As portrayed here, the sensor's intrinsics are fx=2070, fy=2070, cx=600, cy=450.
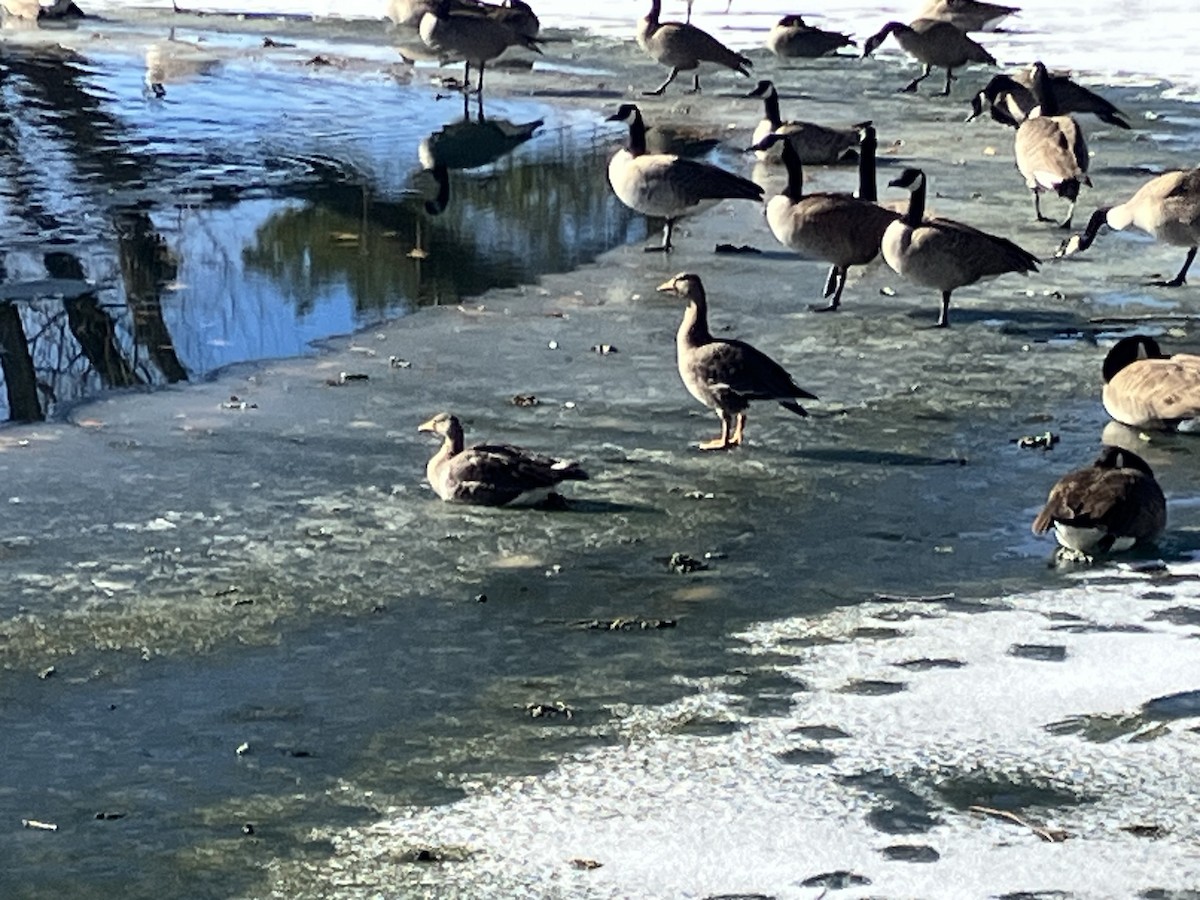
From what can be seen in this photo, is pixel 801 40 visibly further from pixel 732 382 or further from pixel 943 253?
pixel 732 382

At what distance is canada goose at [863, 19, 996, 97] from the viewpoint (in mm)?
21984

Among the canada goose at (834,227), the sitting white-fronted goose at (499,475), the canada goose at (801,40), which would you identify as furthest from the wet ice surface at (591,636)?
the canada goose at (801,40)

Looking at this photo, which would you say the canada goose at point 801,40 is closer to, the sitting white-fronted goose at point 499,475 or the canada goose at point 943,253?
the canada goose at point 943,253

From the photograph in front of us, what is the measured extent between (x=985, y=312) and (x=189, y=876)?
830 cm

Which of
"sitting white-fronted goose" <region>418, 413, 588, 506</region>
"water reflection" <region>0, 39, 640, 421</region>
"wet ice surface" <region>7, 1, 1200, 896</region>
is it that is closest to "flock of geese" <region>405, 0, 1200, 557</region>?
"sitting white-fronted goose" <region>418, 413, 588, 506</region>

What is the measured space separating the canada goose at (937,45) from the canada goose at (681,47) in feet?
5.61

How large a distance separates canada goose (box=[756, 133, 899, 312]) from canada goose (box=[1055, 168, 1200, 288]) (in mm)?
1599

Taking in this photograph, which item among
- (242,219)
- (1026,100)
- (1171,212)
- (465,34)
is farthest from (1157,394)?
(465,34)

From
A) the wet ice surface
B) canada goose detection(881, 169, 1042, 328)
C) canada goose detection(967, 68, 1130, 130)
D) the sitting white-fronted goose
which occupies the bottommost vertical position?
the wet ice surface

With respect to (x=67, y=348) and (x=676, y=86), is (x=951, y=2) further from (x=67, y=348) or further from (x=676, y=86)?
(x=67, y=348)

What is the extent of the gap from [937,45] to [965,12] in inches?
127

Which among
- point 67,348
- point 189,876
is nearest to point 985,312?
point 67,348

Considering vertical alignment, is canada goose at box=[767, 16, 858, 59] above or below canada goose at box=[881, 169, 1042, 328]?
above

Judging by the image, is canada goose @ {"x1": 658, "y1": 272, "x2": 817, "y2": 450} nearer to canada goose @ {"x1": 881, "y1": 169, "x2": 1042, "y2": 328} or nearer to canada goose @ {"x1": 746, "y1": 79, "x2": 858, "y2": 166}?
canada goose @ {"x1": 881, "y1": 169, "x2": 1042, "y2": 328}
